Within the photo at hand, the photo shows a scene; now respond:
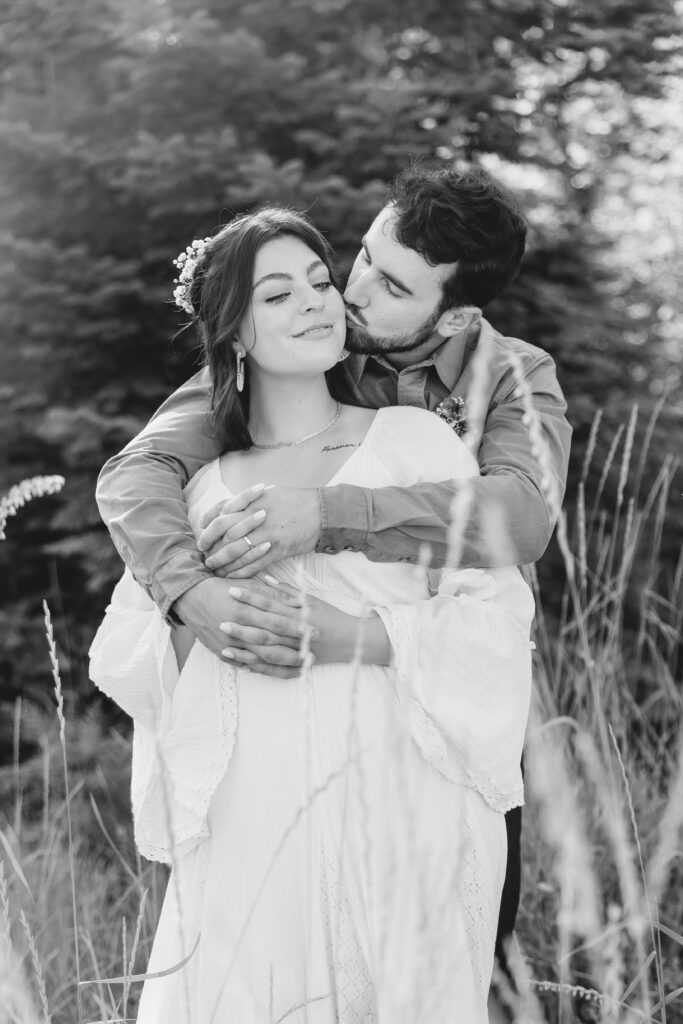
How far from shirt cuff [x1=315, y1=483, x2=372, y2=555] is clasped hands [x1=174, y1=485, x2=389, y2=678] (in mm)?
17

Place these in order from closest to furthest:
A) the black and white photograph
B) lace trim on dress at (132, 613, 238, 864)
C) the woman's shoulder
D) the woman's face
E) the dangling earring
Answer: the black and white photograph, lace trim on dress at (132, 613, 238, 864), the woman's shoulder, the woman's face, the dangling earring

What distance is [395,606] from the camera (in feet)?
6.05

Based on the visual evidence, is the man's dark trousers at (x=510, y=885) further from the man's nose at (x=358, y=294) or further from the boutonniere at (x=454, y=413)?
the man's nose at (x=358, y=294)

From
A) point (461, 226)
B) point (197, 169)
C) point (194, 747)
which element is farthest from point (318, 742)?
point (197, 169)

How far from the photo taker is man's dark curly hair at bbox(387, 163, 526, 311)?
91.8 inches

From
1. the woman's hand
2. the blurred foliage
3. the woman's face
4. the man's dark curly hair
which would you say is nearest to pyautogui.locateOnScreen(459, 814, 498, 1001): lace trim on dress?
the woman's hand

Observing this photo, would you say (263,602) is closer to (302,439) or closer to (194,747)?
(194,747)

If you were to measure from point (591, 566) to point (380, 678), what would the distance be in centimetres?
257

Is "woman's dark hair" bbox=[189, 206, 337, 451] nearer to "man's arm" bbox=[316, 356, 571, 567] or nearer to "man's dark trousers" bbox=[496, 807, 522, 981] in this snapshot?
"man's arm" bbox=[316, 356, 571, 567]

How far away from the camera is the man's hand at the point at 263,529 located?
6.04ft

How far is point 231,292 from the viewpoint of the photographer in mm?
2100

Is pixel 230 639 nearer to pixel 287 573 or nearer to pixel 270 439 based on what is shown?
pixel 287 573

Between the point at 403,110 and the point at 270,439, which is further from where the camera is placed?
the point at 403,110

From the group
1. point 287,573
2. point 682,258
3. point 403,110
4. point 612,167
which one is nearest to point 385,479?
point 287,573
